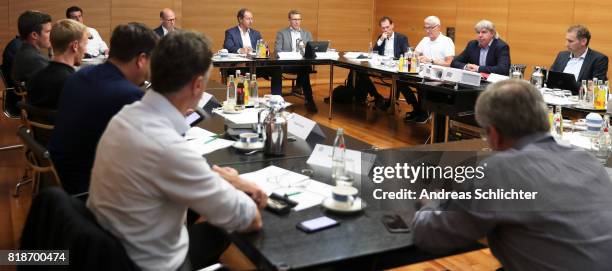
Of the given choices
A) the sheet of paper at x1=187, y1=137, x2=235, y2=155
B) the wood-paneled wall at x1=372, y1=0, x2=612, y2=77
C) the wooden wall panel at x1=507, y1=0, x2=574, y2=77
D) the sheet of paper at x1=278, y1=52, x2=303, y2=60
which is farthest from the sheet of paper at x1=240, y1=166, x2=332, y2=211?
the wooden wall panel at x1=507, y1=0, x2=574, y2=77

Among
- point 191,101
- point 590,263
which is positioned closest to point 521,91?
point 590,263

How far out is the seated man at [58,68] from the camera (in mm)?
3172

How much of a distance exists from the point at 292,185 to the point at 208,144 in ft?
2.50

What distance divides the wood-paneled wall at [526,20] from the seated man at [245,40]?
300cm


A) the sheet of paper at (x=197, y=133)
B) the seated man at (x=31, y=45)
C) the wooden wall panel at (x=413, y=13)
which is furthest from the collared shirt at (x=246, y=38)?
the sheet of paper at (x=197, y=133)

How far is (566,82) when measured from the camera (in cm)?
500

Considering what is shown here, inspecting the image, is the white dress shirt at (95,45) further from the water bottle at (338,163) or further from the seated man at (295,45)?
the water bottle at (338,163)

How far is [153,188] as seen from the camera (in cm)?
156

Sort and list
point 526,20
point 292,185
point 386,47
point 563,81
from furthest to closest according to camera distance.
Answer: point 386,47
point 526,20
point 563,81
point 292,185

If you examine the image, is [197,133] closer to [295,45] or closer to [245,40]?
[245,40]

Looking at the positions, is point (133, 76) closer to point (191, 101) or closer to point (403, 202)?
point (191, 101)

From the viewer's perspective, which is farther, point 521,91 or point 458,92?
point 458,92

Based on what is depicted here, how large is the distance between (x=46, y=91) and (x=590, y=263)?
9.02 ft

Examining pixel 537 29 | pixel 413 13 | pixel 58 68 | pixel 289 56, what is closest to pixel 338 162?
pixel 58 68
